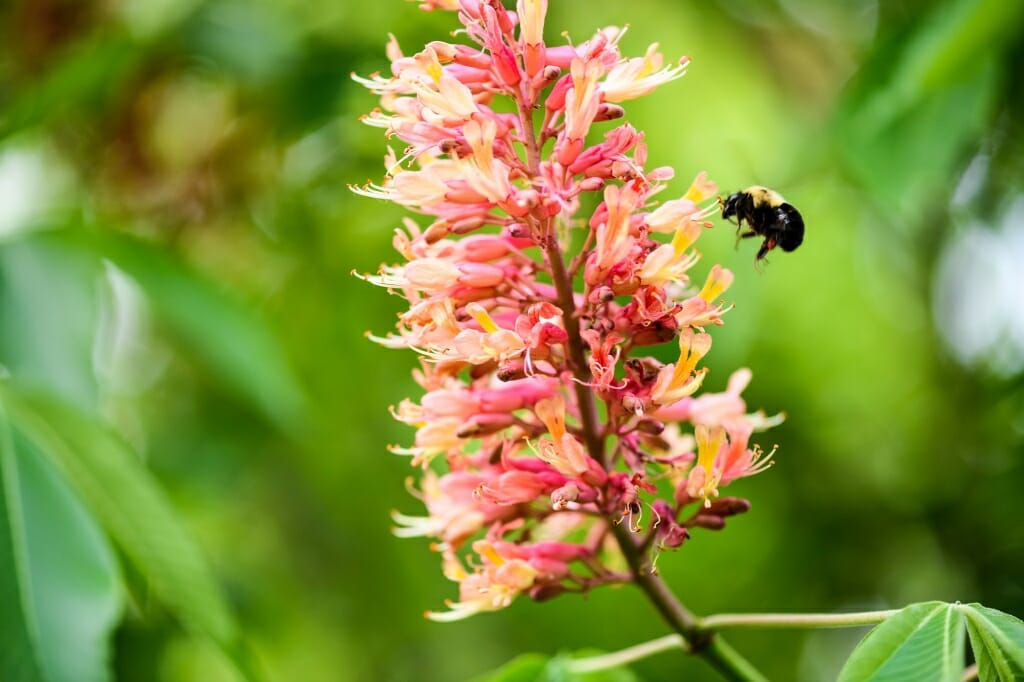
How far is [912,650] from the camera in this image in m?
1.73

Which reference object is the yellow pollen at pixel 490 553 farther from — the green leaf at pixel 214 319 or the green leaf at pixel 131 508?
the green leaf at pixel 214 319

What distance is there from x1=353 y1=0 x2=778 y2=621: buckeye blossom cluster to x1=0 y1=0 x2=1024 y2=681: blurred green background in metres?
1.60

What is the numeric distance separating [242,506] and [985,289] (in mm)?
3934

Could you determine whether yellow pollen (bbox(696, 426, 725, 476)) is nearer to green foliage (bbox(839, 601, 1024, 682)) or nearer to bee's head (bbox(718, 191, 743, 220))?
green foliage (bbox(839, 601, 1024, 682))

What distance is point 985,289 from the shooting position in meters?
4.96

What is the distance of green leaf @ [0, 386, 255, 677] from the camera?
7.93ft

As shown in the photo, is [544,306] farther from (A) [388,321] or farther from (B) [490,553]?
(A) [388,321]

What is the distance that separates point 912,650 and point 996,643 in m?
0.15

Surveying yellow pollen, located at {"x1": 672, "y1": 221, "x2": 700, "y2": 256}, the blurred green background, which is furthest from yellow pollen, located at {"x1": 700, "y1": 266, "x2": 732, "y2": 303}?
the blurred green background

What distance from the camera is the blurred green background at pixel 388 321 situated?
161 inches

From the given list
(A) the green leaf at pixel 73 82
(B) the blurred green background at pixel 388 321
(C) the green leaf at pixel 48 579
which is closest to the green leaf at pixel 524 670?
(C) the green leaf at pixel 48 579

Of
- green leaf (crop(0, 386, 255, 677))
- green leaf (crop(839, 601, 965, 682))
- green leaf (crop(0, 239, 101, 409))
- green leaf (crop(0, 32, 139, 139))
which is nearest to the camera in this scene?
green leaf (crop(839, 601, 965, 682))

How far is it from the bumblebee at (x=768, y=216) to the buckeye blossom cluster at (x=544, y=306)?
549mm

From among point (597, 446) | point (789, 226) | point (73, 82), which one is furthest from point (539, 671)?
point (73, 82)
